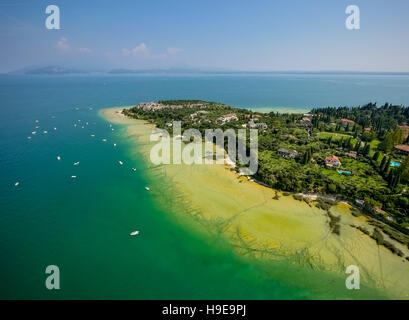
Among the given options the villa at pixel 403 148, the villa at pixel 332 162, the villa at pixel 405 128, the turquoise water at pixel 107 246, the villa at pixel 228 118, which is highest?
the villa at pixel 228 118

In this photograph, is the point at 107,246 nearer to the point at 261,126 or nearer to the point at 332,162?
the point at 332,162

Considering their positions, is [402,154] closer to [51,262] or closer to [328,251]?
[328,251]

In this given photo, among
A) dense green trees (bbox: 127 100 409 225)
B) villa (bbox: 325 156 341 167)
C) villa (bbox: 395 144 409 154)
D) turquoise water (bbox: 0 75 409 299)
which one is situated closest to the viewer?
turquoise water (bbox: 0 75 409 299)

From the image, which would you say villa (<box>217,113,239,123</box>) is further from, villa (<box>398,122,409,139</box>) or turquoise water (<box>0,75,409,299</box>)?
villa (<box>398,122,409,139</box>)

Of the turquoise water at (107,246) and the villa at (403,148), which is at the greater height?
the villa at (403,148)

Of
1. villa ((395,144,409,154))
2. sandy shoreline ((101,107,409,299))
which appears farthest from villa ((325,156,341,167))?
villa ((395,144,409,154))

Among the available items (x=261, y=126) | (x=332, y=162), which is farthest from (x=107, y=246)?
(x=261, y=126)

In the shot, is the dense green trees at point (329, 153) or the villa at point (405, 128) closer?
the dense green trees at point (329, 153)

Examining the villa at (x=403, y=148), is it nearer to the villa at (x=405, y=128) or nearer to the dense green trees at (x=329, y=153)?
the dense green trees at (x=329, y=153)

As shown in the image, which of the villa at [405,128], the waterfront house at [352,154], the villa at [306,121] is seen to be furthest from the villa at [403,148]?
the villa at [306,121]
